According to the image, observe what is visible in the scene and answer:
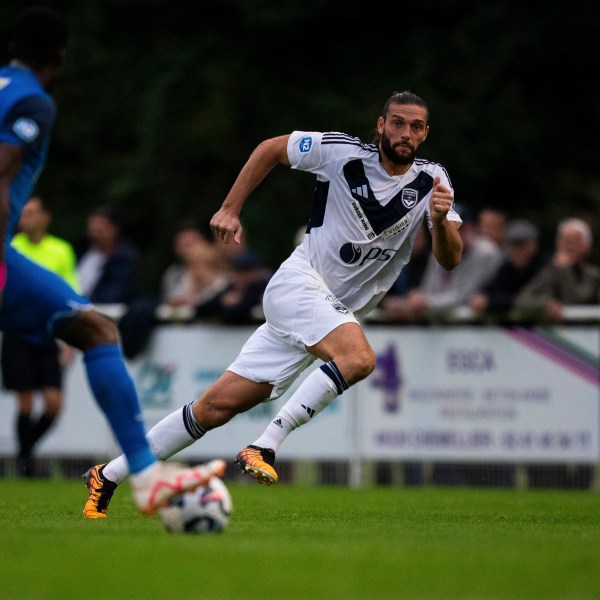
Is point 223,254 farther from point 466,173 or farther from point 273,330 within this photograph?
point 273,330

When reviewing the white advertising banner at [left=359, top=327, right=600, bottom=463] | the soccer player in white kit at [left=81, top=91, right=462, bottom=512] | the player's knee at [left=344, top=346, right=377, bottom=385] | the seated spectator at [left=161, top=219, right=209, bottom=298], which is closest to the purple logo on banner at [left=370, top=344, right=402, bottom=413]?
the white advertising banner at [left=359, top=327, right=600, bottom=463]

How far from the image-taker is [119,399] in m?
6.86

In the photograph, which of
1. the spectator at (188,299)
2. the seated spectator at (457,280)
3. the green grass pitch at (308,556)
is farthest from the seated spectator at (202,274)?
the green grass pitch at (308,556)

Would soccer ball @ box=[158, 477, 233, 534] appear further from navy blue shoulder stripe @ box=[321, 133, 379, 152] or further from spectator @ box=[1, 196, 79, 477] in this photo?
spectator @ box=[1, 196, 79, 477]

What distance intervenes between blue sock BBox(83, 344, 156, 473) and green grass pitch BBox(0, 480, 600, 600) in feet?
1.30

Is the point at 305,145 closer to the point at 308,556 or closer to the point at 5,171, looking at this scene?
the point at 5,171

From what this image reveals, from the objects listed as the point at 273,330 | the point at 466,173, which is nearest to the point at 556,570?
the point at 273,330

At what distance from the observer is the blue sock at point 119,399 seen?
22.5ft

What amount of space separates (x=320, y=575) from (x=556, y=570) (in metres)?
0.95

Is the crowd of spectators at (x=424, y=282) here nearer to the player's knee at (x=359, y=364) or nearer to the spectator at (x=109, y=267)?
the spectator at (x=109, y=267)

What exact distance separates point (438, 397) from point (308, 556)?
8.12 meters

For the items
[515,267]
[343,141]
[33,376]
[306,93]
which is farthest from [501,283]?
[306,93]

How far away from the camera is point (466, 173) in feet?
68.5

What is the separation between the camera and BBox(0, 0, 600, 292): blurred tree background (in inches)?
829
